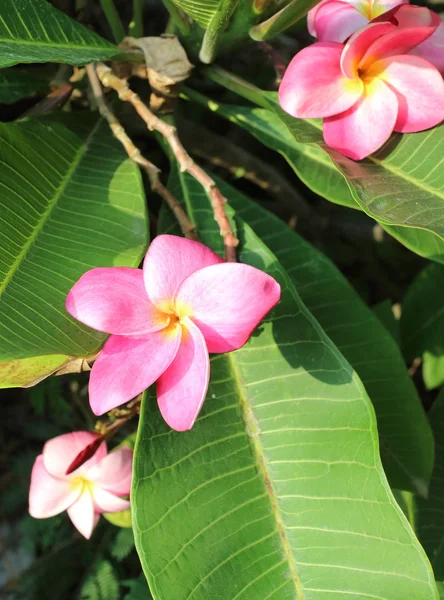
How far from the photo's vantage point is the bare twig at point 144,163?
2.82 ft

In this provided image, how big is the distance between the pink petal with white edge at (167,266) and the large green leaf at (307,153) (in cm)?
26

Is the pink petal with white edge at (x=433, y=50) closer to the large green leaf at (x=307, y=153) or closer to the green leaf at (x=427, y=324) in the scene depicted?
the large green leaf at (x=307, y=153)

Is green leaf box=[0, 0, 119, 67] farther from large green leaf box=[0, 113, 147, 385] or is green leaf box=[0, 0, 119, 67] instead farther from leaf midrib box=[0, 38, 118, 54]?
large green leaf box=[0, 113, 147, 385]

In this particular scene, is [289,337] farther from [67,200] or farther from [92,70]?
[92,70]

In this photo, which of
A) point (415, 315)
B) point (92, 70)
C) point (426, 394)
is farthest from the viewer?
point (426, 394)

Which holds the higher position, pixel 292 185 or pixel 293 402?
pixel 293 402

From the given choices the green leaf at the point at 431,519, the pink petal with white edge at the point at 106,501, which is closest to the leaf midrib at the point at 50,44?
the pink petal with white edge at the point at 106,501

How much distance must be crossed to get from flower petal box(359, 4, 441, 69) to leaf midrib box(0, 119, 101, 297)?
461mm

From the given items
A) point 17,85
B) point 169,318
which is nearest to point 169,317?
point 169,318

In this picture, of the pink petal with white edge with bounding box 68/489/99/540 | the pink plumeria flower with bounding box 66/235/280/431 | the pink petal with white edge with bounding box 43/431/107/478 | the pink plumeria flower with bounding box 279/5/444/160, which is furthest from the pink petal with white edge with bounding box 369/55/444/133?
the pink petal with white edge with bounding box 68/489/99/540

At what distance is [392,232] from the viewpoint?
85cm

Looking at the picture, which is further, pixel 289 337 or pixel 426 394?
pixel 426 394

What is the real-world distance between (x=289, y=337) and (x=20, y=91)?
668 mm

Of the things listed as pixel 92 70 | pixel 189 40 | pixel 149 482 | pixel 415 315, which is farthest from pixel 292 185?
pixel 149 482
